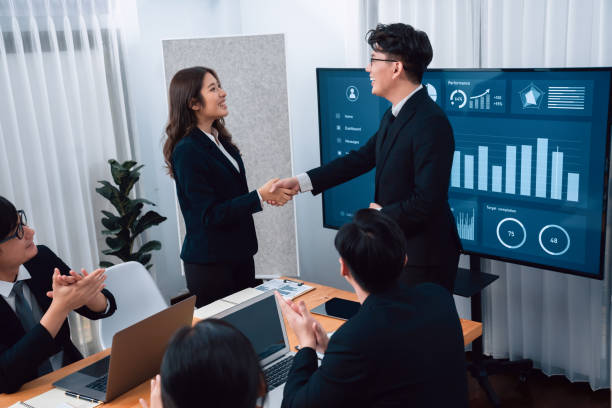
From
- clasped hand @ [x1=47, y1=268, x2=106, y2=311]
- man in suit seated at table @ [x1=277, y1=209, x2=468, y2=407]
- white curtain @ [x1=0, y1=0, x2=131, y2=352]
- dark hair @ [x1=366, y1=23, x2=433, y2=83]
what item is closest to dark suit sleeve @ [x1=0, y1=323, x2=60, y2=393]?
clasped hand @ [x1=47, y1=268, x2=106, y2=311]

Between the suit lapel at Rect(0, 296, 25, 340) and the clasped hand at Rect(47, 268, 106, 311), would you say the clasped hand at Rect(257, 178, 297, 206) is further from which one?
the suit lapel at Rect(0, 296, 25, 340)

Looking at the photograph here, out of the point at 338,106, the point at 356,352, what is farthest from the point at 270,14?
the point at 356,352

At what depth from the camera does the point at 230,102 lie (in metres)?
3.98

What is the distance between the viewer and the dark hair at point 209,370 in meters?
1.00

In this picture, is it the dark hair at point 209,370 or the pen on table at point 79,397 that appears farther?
the pen on table at point 79,397

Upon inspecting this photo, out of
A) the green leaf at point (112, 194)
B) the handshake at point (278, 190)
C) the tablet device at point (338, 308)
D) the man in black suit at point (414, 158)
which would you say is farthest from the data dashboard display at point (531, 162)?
the green leaf at point (112, 194)

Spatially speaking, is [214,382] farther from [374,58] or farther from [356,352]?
[374,58]

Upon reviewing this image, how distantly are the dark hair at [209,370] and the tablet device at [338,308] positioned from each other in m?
1.26

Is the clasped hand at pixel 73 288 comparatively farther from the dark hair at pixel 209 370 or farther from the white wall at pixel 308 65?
the white wall at pixel 308 65

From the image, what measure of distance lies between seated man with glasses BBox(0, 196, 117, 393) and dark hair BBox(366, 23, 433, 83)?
1291 millimetres

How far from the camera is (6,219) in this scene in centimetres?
200

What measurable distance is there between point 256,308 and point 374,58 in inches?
41.6

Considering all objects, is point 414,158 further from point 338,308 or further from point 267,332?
point 267,332

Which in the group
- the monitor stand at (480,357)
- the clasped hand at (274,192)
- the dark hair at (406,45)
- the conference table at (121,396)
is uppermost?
the dark hair at (406,45)
